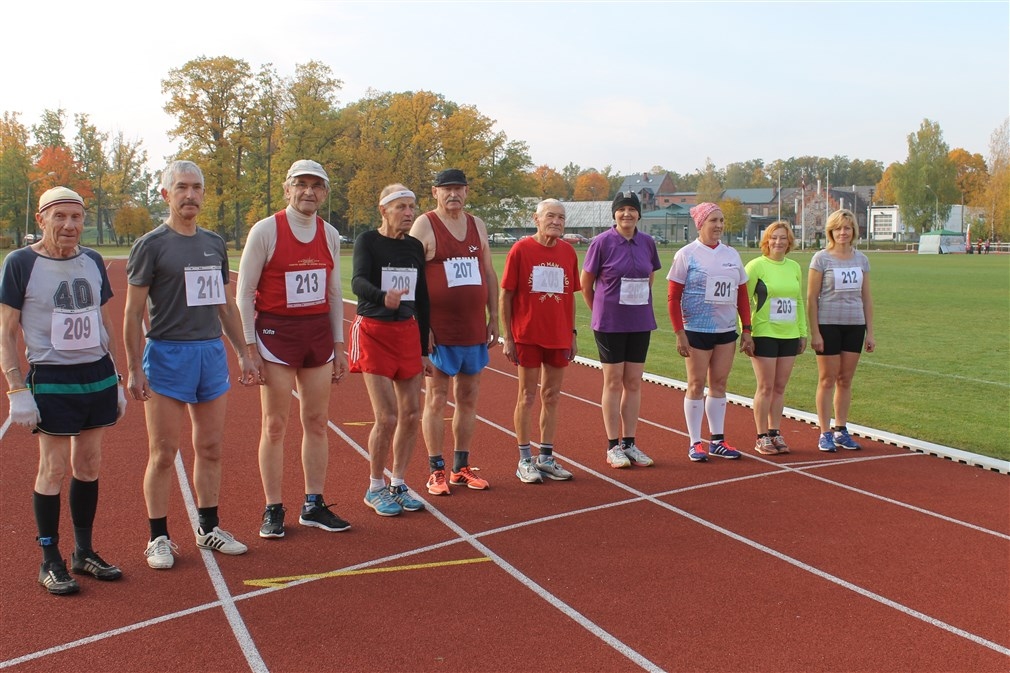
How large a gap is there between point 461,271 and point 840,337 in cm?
339

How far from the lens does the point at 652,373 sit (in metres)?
11.2

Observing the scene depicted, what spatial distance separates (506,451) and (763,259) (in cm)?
268

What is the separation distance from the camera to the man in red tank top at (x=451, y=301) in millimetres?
5680

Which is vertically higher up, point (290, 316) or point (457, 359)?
point (290, 316)

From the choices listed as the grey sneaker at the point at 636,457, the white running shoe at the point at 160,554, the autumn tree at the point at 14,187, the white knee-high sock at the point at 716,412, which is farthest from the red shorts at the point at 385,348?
the autumn tree at the point at 14,187

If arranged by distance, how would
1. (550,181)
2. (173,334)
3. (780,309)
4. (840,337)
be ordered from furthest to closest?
(550,181) < (840,337) < (780,309) < (173,334)

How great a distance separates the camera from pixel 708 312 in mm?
6629

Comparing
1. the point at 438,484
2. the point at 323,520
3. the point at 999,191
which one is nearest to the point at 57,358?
the point at 323,520

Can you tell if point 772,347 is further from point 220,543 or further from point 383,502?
point 220,543

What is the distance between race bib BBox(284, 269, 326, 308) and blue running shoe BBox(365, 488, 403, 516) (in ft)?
4.31

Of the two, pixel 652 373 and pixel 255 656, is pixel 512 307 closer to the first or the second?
pixel 255 656

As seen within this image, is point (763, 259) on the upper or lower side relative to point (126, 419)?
upper

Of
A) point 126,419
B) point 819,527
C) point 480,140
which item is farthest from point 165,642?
point 480,140

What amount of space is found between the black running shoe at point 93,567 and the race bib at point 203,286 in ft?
4.48
